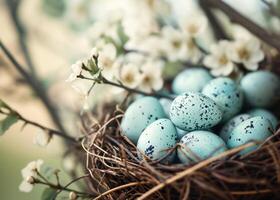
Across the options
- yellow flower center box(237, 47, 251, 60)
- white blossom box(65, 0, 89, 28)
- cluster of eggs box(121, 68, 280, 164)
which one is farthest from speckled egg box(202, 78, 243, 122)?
white blossom box(65, 0, 89, 28)

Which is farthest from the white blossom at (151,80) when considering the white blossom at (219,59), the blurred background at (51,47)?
the blurred background at (51,47)

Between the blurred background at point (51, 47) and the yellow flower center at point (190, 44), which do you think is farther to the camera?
the blurred background at point (51, 47)

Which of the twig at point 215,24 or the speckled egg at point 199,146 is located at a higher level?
the twig at point 215,24

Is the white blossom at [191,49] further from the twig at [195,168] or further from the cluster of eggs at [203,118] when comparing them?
the twig at [195,168]

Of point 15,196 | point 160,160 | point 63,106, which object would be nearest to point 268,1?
point 160,160

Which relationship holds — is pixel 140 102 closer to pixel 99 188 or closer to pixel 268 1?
pixel 99 188

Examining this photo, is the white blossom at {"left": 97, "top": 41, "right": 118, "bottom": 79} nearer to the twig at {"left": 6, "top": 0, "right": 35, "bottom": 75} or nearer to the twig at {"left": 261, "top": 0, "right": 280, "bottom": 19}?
the twig at {"left": 261, "top": 0, "right": 280, "bottom": 19}
